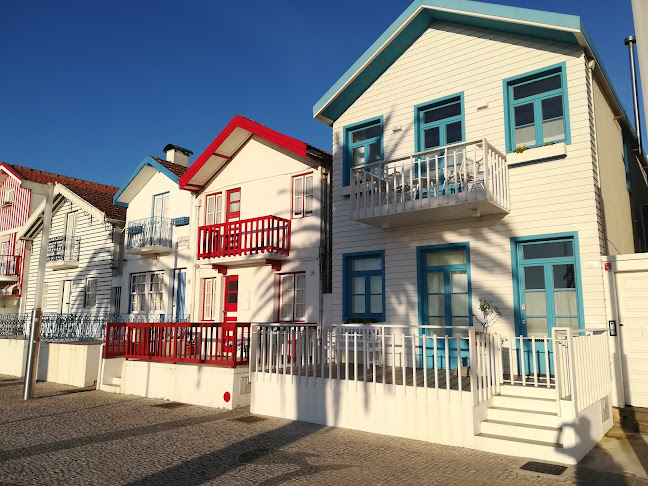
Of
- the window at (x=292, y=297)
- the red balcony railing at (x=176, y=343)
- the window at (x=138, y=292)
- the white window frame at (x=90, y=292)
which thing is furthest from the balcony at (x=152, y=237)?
the window at (x=292, y=297)

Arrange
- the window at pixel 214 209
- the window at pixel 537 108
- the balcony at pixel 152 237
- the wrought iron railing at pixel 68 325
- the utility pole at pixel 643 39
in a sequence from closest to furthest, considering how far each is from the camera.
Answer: the utility pole at pixel 643 39, the window at pixel 537 108, the window at pixel 214 209, the balcony at pixel 152 237, the wrought iron railing at pixel 68 325

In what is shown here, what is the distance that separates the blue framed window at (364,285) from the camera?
473 inches

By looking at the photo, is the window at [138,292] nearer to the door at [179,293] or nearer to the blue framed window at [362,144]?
the door at [179,293]

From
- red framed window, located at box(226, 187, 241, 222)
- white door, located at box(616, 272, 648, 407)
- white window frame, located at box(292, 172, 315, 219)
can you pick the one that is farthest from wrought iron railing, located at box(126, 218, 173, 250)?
white door, located at box(616, 272, 648, 407)

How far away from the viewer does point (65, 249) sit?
2177 cm

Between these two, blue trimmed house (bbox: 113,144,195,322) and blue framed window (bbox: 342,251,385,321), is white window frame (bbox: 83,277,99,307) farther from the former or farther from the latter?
blue framed window (bbox: 342,251,385,321)

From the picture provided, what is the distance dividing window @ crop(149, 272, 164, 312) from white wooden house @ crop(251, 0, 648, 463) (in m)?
8.35

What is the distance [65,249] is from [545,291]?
19.5m

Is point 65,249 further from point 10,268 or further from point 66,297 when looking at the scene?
point 10,268

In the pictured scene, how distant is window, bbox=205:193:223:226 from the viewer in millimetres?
16953

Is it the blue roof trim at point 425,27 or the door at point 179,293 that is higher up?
the blue roof trim at point 425,27

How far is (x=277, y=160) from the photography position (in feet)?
51.1

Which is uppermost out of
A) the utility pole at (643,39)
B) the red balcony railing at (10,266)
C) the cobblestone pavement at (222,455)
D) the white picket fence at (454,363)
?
the red balcony railing at (10,266)

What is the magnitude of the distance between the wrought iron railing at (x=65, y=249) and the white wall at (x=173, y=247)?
10.7ft
